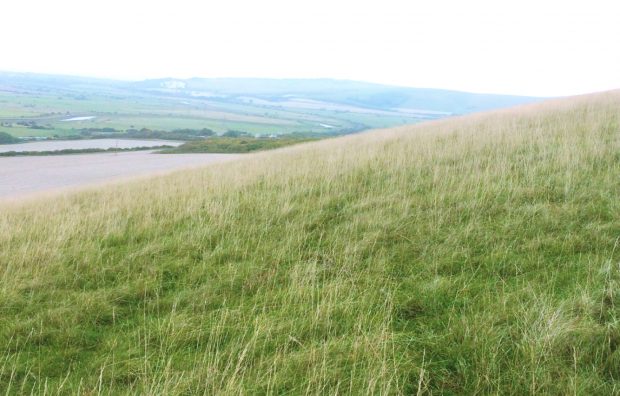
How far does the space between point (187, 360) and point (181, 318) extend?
24.3 inches

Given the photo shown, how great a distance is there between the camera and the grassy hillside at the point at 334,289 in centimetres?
283

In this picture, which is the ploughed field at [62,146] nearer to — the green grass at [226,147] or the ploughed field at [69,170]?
the green grass at [226,147]

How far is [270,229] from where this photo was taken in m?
5.79

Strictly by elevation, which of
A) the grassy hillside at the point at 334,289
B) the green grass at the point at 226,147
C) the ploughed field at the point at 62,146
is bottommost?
the ploughed field at the point at 62,146

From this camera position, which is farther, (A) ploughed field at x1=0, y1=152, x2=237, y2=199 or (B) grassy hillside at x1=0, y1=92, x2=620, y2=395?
(A) ploughed field at x1=0, y1=152, x2=237, y2=199

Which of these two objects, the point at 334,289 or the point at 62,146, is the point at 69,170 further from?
the point at 334,289

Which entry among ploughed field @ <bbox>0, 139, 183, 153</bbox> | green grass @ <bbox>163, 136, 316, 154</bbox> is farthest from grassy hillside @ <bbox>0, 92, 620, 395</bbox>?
ploughed field @ <bbox>0, 139, 183, 153</bbox>

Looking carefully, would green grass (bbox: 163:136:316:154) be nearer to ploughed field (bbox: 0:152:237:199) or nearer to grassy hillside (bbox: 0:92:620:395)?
ploughed field (bbox: 0:152:237:199)

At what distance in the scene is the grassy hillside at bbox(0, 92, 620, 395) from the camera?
283 cm

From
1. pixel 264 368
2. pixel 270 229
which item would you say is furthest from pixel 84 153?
pixel 264 368

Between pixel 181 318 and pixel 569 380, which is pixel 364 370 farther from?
pixel 181 318

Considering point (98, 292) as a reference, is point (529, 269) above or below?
above

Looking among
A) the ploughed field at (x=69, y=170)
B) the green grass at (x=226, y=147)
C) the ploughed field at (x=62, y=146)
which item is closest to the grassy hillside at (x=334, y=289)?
the ploughed field at (x=69, y=170)

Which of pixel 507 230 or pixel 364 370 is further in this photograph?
pixel 507 230
